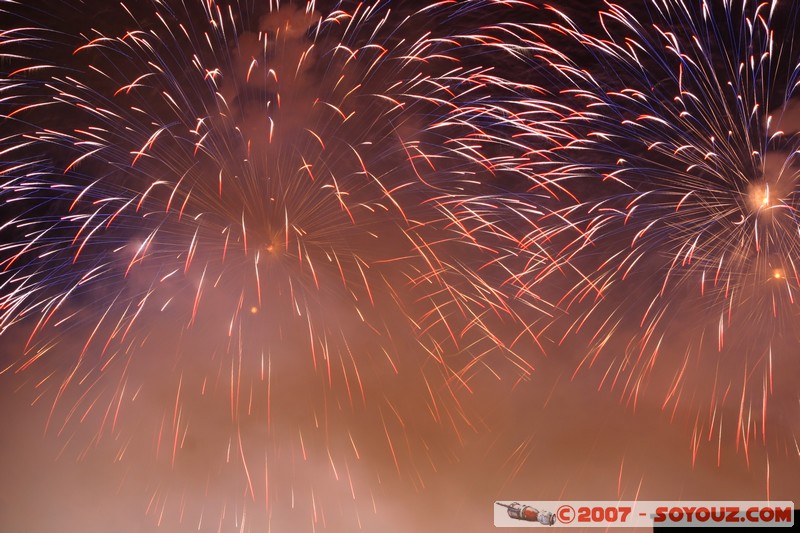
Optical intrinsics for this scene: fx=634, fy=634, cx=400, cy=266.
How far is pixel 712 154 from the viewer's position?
41.2ft

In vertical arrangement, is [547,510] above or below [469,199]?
A: below

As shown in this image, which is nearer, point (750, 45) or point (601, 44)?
point (750, 45)

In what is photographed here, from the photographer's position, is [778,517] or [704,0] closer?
[704,0]

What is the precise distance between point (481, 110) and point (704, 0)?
478 cm

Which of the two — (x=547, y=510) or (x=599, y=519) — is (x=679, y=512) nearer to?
(x=599, y=519)

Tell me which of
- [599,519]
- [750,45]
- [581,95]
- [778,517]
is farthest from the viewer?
[599,519]

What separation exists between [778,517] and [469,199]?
450 inches

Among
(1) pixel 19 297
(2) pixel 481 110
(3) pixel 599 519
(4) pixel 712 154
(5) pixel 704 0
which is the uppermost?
(5) pixel 704 0

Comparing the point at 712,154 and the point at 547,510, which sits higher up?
the point at 712,154

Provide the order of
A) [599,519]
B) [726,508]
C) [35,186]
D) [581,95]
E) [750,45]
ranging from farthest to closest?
[726,508] → [599,519] → [35,186] → [581,95] → [750,45]

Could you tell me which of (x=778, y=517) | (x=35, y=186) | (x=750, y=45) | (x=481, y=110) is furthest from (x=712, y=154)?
(x=35, y=186)

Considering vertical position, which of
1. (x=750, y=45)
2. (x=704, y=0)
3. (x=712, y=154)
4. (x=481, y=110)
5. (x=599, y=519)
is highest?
(x=704, y=0)

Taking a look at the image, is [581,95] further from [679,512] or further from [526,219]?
[679,512]

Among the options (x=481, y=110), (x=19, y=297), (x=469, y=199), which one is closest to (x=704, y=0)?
(x=481, y=110)
